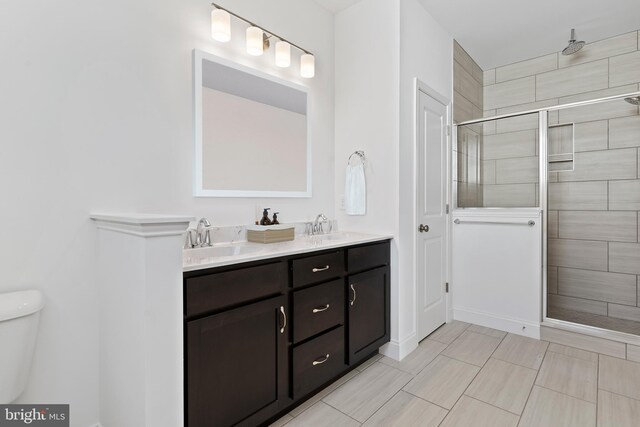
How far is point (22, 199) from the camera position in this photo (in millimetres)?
1312

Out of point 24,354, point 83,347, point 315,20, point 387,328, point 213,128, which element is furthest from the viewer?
point 315,20

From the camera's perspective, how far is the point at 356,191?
2.49m

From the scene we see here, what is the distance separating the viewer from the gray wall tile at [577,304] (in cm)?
311

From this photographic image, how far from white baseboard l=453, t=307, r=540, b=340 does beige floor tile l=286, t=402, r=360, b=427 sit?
186cm

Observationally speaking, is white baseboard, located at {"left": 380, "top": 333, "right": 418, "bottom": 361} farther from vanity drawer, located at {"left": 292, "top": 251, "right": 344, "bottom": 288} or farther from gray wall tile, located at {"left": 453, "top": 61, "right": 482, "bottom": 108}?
gray wall tile, located at {"left": 453, "top": 61, "right": 482, "bottom": 108}

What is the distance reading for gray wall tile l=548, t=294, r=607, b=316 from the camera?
3113 mm

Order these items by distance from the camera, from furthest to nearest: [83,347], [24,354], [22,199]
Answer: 1. [83,347]
2. [22,199]
3. [24,354]

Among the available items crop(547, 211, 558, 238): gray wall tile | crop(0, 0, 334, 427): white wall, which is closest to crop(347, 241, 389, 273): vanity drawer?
crop(0, 0, 334, 427): white wall

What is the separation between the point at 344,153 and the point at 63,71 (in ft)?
6.04

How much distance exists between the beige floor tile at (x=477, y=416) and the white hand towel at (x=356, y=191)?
53.9 inches

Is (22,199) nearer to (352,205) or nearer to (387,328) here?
(352,205)

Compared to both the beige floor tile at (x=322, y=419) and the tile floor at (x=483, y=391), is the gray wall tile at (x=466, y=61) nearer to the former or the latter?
the tile floor at (x=483, y=391)

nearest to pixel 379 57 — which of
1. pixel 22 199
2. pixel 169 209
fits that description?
pixel 169 209

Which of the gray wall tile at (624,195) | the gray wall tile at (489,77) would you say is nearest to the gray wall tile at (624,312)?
the gray wall tile at (624,195)
